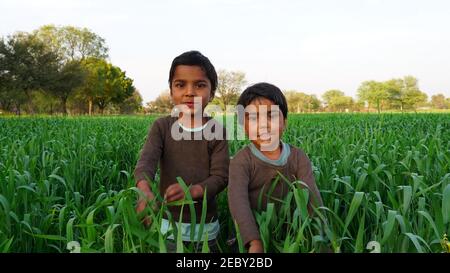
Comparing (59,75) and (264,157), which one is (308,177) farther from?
(59,75)

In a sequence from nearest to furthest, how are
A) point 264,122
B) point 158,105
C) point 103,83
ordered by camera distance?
1. point 264,122
2. point 103,83
3. point 158,105

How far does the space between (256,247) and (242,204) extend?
0.74ft

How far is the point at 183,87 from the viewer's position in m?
2.25

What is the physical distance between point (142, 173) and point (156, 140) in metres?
0.24

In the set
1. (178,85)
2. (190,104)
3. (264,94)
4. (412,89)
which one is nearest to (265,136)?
(264,94)

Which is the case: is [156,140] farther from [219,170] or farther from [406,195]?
[406,195]

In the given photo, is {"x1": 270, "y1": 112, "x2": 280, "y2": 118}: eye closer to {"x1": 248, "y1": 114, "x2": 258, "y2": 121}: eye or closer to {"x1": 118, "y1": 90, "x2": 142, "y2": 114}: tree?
{"x1": 248, "y1": 114, "x2": 258, "y2": 121}: eye

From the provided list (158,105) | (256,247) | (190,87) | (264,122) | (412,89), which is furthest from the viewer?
(412,89)

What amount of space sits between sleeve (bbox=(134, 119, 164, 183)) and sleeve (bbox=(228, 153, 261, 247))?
18.4 inches

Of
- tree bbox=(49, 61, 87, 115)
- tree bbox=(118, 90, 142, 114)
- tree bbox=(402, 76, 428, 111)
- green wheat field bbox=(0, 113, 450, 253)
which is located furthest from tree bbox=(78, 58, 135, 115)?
tree bbox=(402, 76, 428, 111)

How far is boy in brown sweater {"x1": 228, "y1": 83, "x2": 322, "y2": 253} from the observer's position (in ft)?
6.32

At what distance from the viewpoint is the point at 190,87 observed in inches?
87.6
